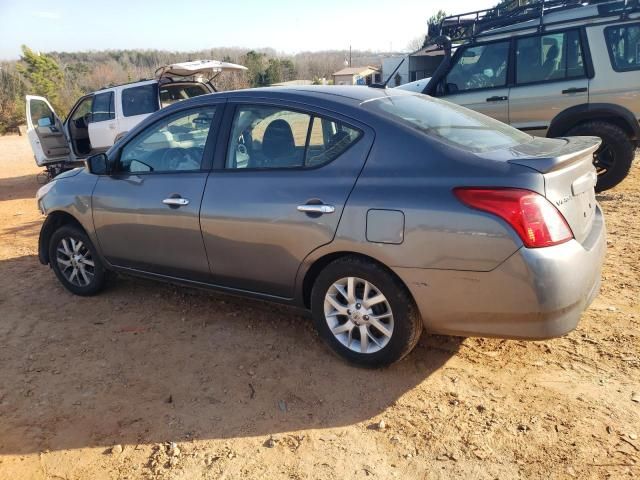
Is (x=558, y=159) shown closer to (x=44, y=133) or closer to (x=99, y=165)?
(x=99, y=165)

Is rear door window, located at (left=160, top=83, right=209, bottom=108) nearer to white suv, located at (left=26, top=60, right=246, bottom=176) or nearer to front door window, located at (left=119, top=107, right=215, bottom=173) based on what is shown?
white suv, located at (left=26, top=60, right=246, bottom=176)

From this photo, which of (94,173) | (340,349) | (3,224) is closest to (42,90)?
(3,224)

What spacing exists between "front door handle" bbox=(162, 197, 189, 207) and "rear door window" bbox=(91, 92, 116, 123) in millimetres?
7078

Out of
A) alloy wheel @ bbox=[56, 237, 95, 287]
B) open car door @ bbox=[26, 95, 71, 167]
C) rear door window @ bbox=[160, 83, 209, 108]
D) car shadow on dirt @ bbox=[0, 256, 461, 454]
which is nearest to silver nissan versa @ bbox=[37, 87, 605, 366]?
car shadow on dirt @ bbox=[0, 256, 461, 454]

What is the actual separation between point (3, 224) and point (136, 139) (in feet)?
16.0

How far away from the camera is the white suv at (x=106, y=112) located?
975 centimetres

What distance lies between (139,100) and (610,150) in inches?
310

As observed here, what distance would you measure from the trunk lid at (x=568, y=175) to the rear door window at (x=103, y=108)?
8761mm

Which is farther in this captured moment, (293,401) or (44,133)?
(44,133)

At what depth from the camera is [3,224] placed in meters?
7.72

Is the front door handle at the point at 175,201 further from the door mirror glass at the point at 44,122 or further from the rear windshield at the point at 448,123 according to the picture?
the door mirror glass at the point at 44,122

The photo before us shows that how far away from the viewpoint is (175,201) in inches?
146

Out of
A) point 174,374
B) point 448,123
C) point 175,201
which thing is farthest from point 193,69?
point 174,374

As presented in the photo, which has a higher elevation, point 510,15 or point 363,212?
point 510,15
